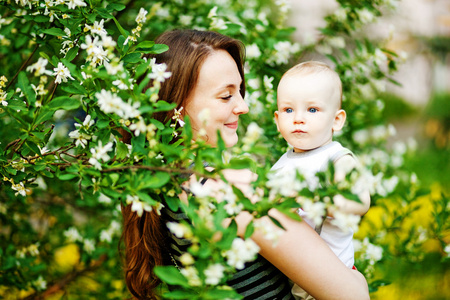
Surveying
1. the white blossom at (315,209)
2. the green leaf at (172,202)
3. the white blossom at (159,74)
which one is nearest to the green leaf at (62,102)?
the white blossom at (159,74)

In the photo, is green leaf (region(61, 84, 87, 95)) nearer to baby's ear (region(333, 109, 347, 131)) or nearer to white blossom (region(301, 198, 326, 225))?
white blossom (region(301, 198, 326, 225))

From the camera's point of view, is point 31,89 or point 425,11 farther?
point 425,11

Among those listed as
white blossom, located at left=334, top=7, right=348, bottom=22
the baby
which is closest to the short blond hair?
the baby

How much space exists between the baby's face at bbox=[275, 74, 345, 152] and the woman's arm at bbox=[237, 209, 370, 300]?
0.37m

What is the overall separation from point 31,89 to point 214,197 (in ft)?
2.11

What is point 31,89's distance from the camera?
128 centimetres

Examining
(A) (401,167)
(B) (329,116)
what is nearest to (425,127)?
(A) (401,167)

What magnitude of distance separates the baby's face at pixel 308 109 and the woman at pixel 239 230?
17 cm

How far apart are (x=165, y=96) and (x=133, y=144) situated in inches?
16.3

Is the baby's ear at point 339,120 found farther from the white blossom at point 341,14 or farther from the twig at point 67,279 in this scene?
the twig at point 67,279

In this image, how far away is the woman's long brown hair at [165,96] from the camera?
5.06 ft

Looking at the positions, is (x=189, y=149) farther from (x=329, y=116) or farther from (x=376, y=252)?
(x=376, y=252)

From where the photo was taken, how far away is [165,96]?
156 centimetres

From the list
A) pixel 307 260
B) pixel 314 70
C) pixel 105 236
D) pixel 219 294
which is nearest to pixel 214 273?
pixel 219 294
